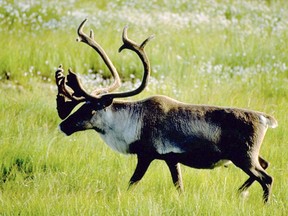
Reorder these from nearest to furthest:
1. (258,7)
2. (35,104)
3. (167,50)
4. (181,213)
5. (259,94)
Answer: (181,213) → (35,104) → (259,94) → (167,50) → (258,7)

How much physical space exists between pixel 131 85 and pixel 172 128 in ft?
12.5

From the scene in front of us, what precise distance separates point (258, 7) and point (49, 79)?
6.10 meters

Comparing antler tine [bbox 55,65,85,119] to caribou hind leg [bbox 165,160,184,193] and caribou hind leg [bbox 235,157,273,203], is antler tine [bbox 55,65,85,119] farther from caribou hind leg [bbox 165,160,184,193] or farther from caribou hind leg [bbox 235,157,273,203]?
caribou hind leg [bbox 235,157,273,203]

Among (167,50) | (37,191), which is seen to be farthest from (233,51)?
(37,191)

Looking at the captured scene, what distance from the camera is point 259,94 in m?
8.66

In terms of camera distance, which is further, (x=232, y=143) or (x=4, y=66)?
(x=4, y=66)

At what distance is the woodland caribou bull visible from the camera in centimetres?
527

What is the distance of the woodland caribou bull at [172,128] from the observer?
527 cm

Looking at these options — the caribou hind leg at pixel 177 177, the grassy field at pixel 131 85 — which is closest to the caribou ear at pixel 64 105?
the grassy field at pixel 131 85

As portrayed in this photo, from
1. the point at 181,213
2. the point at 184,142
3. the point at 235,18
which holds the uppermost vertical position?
the point at 235,18

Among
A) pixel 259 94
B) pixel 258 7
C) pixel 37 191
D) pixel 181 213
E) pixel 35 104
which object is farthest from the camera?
pixel 258 7

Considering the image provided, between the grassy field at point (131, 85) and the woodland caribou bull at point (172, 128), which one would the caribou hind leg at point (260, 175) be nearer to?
the woodland caribou bull at point (172, 128)

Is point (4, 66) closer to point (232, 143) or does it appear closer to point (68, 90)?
point (68, 90)

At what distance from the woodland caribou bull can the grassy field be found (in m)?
A: 0.29
